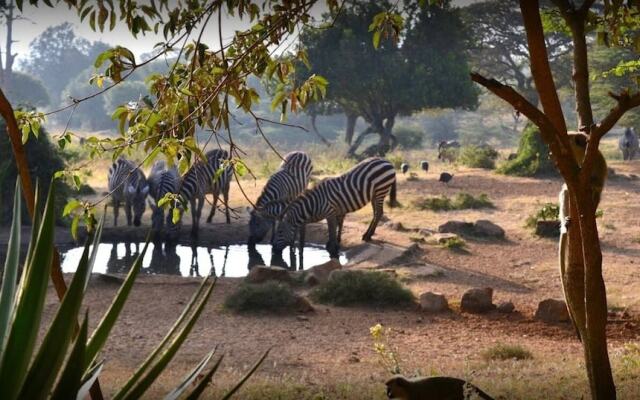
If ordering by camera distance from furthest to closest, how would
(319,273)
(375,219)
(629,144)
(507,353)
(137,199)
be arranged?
1. (629,144)
2. (137,199)
3. (375,219)
4. (319,273)
5. (507,353)

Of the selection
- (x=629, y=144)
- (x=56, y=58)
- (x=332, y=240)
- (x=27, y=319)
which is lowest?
(x=332, y=240)

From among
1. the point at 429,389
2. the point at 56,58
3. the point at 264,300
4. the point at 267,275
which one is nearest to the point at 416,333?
the point at 264,300

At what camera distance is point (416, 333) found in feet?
28.6

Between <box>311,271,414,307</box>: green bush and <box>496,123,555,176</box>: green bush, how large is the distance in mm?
12132

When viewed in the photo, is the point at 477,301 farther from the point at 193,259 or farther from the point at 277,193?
the point at 277,193

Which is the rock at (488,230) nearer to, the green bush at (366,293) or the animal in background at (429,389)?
the green bush at (366,293)

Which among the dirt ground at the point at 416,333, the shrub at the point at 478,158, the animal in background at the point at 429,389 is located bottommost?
the dirt ground at the point at 416,333

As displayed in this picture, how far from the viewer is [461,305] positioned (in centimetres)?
966

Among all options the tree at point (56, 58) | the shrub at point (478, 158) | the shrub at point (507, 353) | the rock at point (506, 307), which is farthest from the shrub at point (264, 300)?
the tree at point (56, 58)

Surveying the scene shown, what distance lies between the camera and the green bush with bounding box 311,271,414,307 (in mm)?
9977

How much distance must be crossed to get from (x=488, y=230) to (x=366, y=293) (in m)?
5.02

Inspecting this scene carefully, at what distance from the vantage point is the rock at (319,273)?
11008mm

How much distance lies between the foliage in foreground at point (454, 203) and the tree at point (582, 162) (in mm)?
13091

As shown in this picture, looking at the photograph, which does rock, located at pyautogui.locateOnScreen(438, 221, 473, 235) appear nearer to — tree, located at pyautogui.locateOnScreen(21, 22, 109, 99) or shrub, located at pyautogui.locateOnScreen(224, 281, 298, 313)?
shrub, located at pyautogui.locateOnScreen(224, 281, 298, 313)
